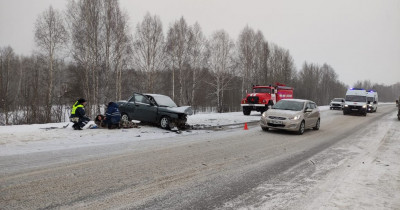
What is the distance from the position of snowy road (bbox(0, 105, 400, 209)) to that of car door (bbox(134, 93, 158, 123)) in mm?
4199

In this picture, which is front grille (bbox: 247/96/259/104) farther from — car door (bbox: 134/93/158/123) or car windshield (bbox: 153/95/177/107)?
car door (bbox: 134/93/158/123)

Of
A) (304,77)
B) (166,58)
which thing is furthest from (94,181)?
(304,77)

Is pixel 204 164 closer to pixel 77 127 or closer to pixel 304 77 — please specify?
pixel 77 127

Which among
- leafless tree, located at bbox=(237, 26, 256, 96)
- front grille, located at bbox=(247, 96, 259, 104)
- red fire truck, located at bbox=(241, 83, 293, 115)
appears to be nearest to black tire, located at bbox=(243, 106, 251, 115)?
red fire truck, located at bbox=(241, 83, 293, 115)

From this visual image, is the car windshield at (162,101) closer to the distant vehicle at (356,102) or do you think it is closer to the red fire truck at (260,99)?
the red fire truck at (260,99)

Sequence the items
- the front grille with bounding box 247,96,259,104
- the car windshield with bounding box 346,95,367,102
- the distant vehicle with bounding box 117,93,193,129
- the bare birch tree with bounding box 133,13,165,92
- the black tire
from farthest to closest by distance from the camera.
A: the bare birch tree with bounding box 133,13,165,92 → the car windshield with bounding box 346,95,367,102 → the black tire → the front grille with bounding box 247,96,259,104 → the distant vehicle with bounding box 117,93,193,129

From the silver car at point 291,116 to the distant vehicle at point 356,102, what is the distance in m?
14.0

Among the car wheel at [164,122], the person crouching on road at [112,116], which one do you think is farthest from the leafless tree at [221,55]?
the person crouching on road at [112,116]

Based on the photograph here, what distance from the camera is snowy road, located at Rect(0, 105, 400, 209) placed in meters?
3.76

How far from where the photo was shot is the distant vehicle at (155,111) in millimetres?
12492

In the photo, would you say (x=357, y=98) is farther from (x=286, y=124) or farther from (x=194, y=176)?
(x=194, y=176)

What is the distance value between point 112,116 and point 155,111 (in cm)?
205

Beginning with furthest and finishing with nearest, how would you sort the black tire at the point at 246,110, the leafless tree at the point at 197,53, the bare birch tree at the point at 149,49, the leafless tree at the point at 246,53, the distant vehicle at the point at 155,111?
the leafless tree at the point at 246,53, the leafless tree at the point at 197,53, the bare birch tree at the point at 149,49, the black tire at the point at 246,110, the distant vehicle at the point at 155,111

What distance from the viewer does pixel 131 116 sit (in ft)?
43.6
